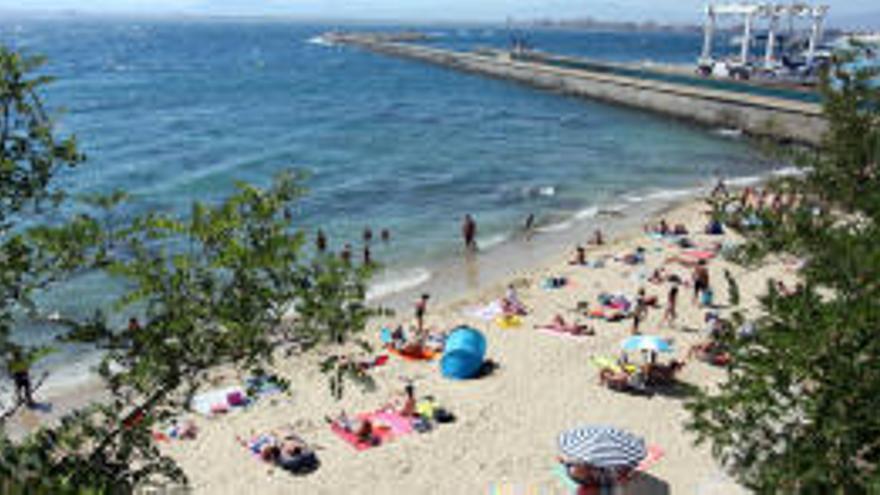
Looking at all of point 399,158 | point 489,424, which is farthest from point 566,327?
point 399,158

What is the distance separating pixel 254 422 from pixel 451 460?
4.14 meters

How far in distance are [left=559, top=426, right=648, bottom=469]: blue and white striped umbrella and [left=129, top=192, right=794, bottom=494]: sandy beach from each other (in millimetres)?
914

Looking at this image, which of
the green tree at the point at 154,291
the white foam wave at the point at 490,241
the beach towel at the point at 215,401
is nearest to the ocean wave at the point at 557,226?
the white foam wave at the point at 490,241

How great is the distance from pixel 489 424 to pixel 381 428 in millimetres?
2004

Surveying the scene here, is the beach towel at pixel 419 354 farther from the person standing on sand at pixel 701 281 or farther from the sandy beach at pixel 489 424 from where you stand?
the person standing on sand at pixel 701 281

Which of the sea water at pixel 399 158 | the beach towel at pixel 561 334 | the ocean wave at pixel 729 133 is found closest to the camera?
the beach towel at pixel 561 334

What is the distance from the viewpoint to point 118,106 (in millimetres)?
59875

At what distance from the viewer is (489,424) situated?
1443cm

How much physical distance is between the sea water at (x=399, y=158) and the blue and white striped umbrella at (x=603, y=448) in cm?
1003

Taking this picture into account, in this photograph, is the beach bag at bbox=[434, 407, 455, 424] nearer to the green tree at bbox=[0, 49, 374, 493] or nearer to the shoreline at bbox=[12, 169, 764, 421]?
the shoreline at bbox=[12, 169, 764, 421]

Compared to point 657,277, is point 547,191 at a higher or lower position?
A: lower

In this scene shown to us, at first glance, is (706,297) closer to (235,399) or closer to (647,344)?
(647,344)

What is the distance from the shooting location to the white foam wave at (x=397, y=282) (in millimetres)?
23302

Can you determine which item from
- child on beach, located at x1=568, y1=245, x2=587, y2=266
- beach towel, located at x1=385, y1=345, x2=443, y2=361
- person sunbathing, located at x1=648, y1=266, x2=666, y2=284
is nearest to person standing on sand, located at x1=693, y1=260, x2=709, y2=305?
person sunbathing, located at x1=648, y1=266, x2=666, y2=284
